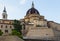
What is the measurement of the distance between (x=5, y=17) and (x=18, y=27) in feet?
36.7

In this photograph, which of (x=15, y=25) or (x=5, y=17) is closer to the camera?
(x=15, y=25)

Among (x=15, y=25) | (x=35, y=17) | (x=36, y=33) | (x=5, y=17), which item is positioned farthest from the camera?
(x=5, y=17)

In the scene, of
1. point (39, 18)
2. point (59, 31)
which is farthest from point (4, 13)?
point (59, 31)

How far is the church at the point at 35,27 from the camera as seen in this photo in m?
46.0

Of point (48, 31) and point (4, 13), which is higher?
point (4, 13)

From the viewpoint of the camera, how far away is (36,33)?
155 feet

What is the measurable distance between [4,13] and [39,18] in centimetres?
952

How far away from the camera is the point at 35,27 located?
48188mm

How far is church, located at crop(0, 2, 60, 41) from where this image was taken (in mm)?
45975

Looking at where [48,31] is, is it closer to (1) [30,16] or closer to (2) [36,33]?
(2) [36,33]

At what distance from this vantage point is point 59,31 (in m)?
52.0

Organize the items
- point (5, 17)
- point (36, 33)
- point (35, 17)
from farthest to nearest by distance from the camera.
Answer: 1. point (5, 17)
2. point (35, 17)
3. point (36, 33)

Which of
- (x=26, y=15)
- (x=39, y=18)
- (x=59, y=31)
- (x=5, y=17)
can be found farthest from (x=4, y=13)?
(x=59, y=31)

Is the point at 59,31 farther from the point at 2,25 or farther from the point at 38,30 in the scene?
the point at 2,25
